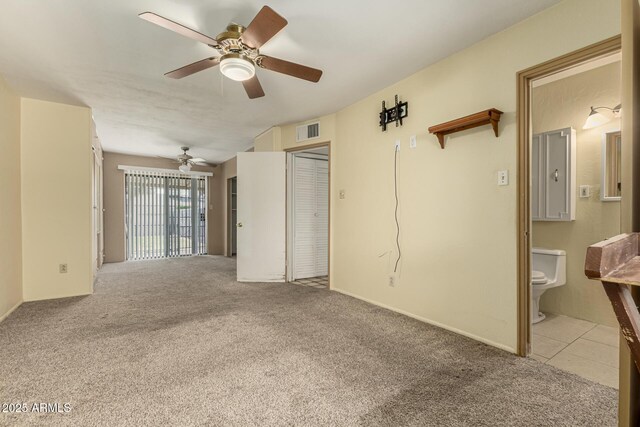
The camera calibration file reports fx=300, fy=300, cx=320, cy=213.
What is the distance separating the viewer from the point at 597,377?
1812 mm

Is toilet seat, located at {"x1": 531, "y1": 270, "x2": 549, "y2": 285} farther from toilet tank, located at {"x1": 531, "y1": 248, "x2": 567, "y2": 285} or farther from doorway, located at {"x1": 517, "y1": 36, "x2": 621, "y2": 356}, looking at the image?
doorway, located at {"x1": 517, "y1": 36, "x2": 621, "y2": 356}

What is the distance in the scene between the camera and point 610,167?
8.84 feet

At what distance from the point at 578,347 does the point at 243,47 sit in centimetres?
328

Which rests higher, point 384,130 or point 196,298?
point 384,130

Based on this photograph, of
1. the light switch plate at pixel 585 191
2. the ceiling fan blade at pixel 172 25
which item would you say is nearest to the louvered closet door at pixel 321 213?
the ceiling fan blade at pixel 172 25

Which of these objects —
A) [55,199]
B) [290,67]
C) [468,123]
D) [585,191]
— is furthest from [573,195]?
[55,199]

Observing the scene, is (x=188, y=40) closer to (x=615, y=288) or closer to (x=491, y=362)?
(x=615, y=288)

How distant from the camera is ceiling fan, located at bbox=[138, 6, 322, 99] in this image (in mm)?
1733

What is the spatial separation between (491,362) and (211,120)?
4.23 m

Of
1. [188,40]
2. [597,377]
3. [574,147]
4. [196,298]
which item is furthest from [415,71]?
[196,298]

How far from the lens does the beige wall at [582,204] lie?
2693 mm

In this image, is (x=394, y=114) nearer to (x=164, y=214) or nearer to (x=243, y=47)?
(x=243, y=47)

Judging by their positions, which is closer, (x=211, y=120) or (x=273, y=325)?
(x=273, y=325)

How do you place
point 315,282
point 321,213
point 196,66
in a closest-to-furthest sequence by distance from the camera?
point 196,66
point 315,282
point 321,213
